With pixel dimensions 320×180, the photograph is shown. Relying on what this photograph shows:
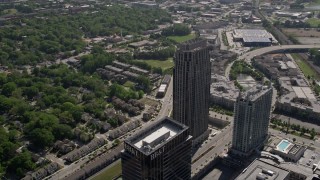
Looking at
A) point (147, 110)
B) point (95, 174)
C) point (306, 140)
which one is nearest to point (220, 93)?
point (147, 110)

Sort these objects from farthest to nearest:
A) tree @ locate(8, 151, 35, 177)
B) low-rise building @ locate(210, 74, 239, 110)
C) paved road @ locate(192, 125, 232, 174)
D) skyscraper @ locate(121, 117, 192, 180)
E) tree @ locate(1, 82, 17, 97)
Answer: tree @ locate(1, 82, 17, 97) < low-rise building @ locate(210, 74, 239, 110) < paved road @ locate(192, 125, 232, 174) < tree @ locate(8, 151, 35, 177) < skyscraper @ locate(121, 117, 192, 180)

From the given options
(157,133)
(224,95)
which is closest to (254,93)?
(157,133)

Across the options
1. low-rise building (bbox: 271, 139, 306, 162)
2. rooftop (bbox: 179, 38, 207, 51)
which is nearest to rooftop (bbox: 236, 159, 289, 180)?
low-rise building (bbox: 271, 139, 306, 162)

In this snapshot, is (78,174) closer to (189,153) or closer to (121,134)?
(121,134)

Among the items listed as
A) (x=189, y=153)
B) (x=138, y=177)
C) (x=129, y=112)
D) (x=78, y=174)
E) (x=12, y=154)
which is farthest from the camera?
(x=129, y=112)

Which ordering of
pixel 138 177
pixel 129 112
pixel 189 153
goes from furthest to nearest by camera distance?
pixel 129 112 < pixel 189 153 < pixel 138 177

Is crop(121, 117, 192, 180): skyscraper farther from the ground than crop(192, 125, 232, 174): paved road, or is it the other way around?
crop(121, 117, 192, 180): skyscraper

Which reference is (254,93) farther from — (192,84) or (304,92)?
(304,92)

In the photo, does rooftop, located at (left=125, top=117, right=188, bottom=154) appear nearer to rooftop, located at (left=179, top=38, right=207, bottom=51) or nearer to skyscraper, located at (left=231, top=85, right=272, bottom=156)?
rooftop, located at (left=179, top=38, right=207, bottom=51)
